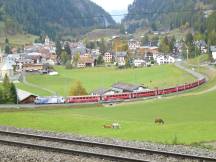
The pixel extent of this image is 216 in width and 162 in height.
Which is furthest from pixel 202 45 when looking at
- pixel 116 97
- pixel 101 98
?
pixel 101 98

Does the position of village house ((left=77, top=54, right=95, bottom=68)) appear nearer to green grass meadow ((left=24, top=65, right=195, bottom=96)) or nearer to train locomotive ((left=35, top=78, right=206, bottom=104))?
green grass meadow ((left=24, top=65, right=195, bottom=96))

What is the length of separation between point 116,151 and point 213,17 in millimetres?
182268

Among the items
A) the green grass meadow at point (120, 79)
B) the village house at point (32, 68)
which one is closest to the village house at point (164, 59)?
the green grass meadow at point (120, 79)

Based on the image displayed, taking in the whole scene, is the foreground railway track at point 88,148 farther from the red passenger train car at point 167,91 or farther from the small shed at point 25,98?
the red passenger train car at point 167,91

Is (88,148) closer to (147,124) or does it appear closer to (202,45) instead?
(147,124)

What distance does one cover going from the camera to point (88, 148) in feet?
59.9

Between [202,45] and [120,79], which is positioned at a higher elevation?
[202,45]

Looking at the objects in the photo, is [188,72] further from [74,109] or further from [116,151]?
[116,151]

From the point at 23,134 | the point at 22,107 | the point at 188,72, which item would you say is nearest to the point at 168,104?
the point at 22,107

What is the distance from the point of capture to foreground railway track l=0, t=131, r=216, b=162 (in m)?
16.0

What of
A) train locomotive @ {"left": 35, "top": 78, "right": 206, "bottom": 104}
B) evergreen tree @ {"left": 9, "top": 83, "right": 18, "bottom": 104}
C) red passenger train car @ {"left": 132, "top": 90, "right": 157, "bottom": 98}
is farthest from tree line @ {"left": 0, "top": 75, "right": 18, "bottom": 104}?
red passenger train car @ {"left": 132, "top": 90, "right": 157, "bottom": 98}

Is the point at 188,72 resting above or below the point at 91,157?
below

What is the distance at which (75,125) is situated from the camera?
2992 centimetres

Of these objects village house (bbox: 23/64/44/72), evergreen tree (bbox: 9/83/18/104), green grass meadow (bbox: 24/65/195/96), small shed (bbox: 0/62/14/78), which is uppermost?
evergreen tree (bbox: 9/83/18/104)
